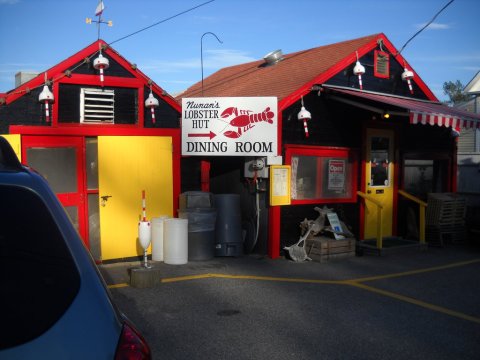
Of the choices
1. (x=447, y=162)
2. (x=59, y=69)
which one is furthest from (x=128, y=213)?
(x=447, y=162)

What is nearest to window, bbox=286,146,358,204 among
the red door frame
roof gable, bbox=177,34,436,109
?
roof gable, bbox=177,34,436,109

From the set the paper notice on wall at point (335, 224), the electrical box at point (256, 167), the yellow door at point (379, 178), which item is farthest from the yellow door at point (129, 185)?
the yellow door at point (379, 178)

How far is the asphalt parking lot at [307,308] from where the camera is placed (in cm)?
487

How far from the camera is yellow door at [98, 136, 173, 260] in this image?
837 cm

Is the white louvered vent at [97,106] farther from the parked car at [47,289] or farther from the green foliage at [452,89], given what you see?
the green foliage at [452,89]

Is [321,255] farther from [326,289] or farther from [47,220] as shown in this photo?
[47,220]

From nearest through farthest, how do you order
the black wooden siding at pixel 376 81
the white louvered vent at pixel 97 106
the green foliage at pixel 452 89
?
1. the white louvered vent at pixel 97 106
2. the black wooden siding at pixel 376 81
3. the green foliage at pixel 452 89

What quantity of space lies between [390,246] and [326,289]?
3424mm

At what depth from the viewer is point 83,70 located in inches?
323

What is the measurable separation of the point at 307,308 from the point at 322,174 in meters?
4.26

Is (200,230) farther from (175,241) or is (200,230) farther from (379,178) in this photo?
(379,178)

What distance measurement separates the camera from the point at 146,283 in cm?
695

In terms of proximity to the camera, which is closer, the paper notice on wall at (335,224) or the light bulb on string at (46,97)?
the light bulb on string at (46,97)

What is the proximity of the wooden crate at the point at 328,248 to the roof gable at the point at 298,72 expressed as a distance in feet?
8.75
